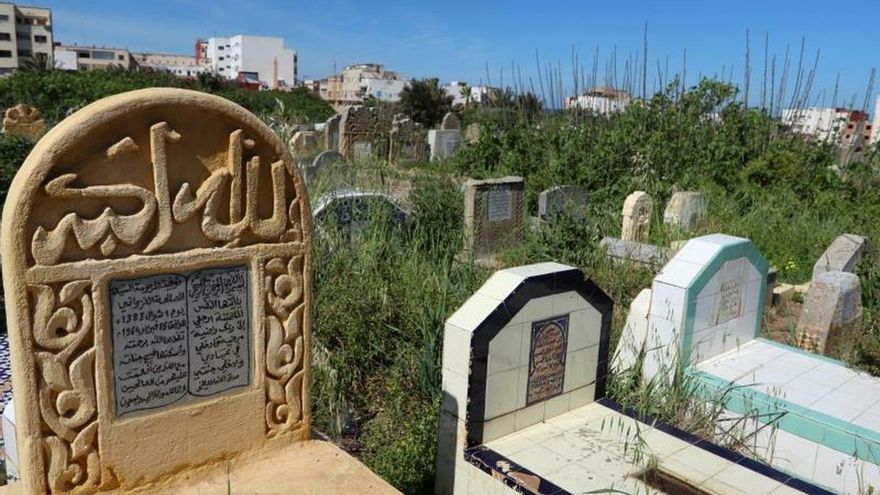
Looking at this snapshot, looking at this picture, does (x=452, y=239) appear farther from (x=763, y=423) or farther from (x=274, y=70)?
(x=274, y=70)

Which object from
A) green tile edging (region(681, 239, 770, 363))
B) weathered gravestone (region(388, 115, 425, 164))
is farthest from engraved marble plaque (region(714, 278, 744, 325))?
weathered gravestone (region(388, 115, 425, 164))

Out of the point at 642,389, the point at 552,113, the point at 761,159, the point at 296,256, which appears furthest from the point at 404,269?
the point at 552,113

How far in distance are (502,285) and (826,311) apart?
3.02 metres

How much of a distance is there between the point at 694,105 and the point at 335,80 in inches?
2702

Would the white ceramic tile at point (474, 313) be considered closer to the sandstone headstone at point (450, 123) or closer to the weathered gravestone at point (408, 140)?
the weathered gravestone at point (408, 140)

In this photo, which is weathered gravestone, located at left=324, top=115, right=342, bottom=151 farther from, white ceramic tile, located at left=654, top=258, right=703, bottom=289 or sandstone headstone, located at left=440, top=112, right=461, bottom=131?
white ceramic tile, located at left=654, top=258, right=703, bottom=289

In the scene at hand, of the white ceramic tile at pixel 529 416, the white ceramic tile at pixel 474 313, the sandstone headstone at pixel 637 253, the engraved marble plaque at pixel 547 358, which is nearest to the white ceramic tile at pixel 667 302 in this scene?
the engraved marble plaque at pixel 547 358

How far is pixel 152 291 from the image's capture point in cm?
198

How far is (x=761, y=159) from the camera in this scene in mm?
9516

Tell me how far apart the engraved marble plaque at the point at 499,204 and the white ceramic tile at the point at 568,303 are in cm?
437

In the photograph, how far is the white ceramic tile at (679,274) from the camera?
3736 mm

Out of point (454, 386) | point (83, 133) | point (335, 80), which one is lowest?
point (454, 386)

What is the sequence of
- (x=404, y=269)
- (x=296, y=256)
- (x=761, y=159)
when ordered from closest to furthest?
(x=296, y=256) → (x=404, y=269) → (x=761, y=159)

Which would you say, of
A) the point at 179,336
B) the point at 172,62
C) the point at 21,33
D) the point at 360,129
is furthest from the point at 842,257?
the point at 172,62
